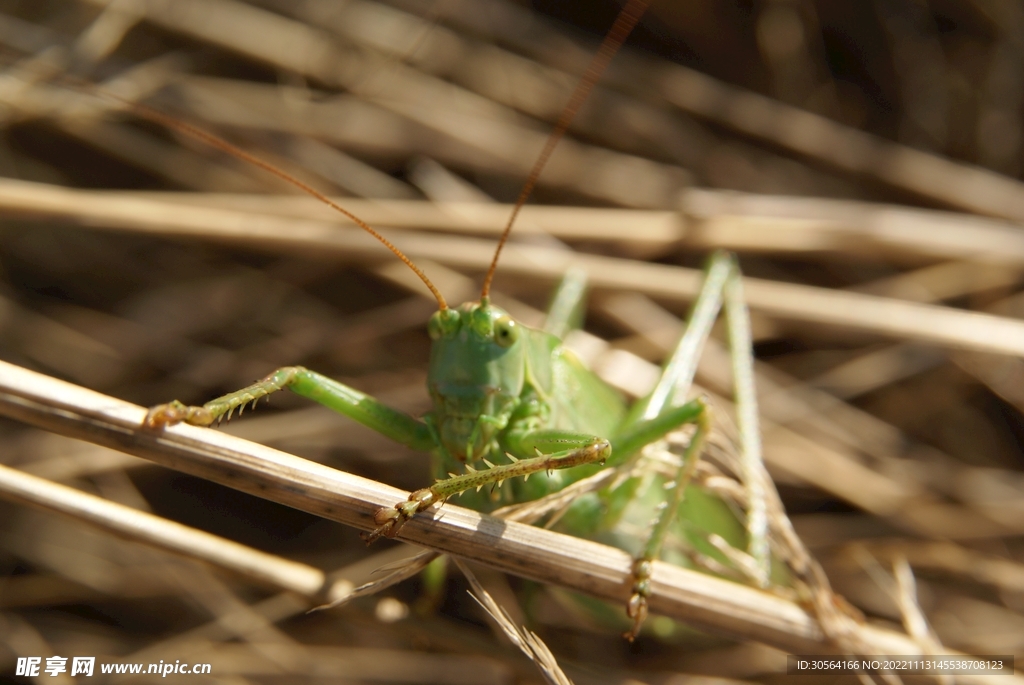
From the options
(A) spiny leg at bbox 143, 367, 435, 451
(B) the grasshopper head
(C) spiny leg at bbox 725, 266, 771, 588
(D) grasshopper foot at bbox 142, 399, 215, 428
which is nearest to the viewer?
(D) grasshopper foot at bbox 142, 399, 215, 428

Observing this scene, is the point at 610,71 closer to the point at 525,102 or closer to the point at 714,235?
the point at 525,102

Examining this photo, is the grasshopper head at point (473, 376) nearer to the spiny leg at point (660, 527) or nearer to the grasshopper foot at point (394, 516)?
the grasshopper foot at point (394, 516)

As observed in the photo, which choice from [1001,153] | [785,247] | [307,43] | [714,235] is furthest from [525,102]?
[1001,153]

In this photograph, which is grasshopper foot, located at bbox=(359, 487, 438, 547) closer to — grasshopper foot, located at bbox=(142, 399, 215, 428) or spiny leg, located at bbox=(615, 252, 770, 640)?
grasshopper foot, located at bbox=(142, 399, 215, 428)

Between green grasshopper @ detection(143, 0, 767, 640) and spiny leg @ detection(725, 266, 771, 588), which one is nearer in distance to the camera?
green grasshopper @ detection(143, 0, 767, 640)

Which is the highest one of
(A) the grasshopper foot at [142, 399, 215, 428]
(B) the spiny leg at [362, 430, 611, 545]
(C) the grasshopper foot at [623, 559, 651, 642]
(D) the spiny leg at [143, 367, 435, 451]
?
(D) the spiny leg at [143, 367, 435, 451]

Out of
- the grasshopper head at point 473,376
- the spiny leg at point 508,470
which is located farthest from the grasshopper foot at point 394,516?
the grasshopper head at point 473,376

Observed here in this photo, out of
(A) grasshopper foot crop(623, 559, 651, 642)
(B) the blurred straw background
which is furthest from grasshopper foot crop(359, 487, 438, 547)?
(B) the blurred straw background
